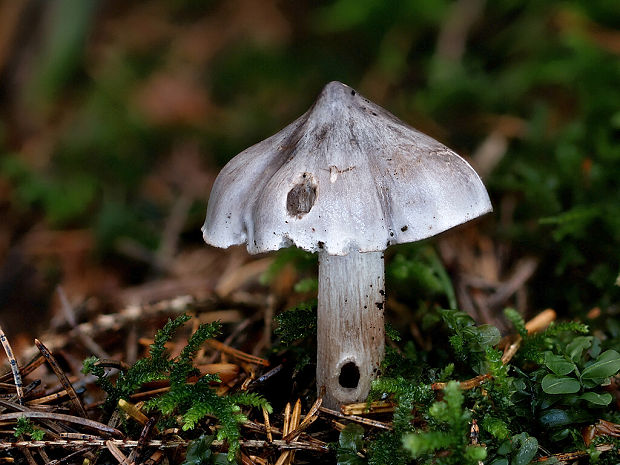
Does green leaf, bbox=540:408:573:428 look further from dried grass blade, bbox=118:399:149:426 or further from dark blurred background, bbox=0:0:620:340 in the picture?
dried grass blade, bbox=118:399:149:426

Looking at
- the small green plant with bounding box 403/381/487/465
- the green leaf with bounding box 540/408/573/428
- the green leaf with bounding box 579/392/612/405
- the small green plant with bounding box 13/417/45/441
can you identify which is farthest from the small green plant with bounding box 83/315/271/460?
the green leaf with bounding box 579/392/612/405

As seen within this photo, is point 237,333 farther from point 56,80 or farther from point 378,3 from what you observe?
point 56,80

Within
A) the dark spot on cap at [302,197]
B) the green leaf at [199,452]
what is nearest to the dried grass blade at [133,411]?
the green leaf at [199,452]

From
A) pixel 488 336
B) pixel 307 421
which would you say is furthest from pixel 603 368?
pixel 307 421

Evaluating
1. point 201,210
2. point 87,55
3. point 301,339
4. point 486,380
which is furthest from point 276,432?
point 87,55

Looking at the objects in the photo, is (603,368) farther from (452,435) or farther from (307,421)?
(307,421)
